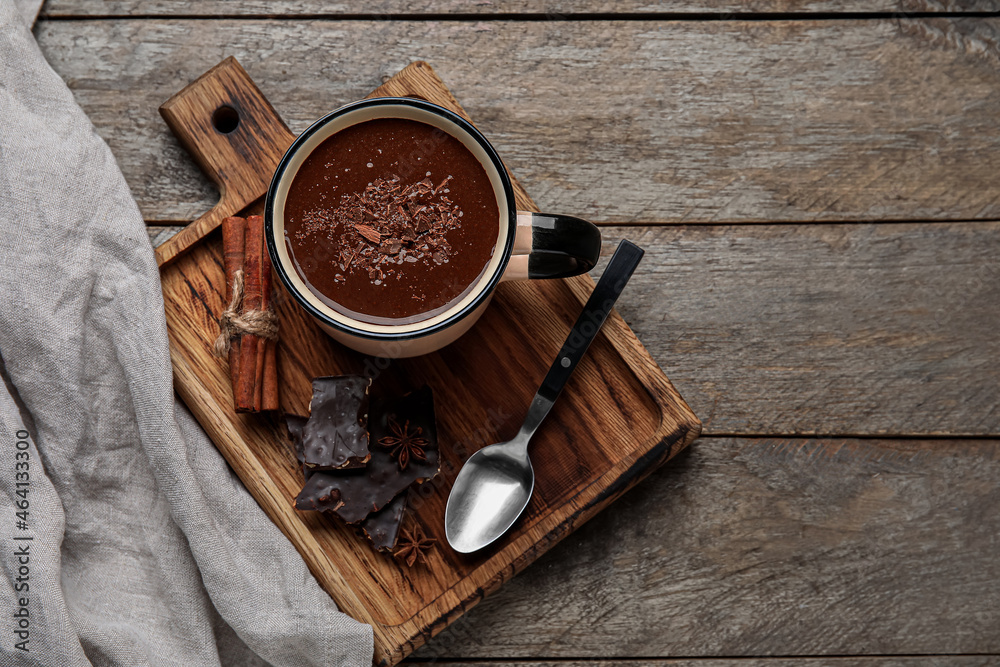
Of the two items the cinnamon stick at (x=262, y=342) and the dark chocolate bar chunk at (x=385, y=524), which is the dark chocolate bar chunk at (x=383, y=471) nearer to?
the dark chocolate bar chunk at (x=385, y=524)

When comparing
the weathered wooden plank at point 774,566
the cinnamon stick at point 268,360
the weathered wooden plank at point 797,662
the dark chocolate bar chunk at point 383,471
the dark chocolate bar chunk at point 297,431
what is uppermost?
the cinnamon stick at point 268,360

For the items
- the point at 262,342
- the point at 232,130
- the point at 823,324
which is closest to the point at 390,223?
the point at 262,342

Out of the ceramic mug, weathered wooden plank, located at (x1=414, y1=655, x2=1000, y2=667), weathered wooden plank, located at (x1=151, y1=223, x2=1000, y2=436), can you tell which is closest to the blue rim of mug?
the ceramic mug

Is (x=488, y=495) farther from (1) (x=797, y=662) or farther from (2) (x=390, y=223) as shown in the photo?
(1) (x=797, y=662)

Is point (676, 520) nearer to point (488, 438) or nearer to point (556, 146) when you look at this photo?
point (488, 438)

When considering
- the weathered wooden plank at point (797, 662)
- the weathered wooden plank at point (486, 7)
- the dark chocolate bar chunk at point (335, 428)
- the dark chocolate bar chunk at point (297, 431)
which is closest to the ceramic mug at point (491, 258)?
the dark chocolate bar chunk at point (335, 428)

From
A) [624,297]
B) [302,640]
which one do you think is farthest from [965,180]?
[302,640]

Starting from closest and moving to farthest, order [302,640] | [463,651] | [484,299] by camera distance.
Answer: [484,299]
[302,640]
[463,651]
